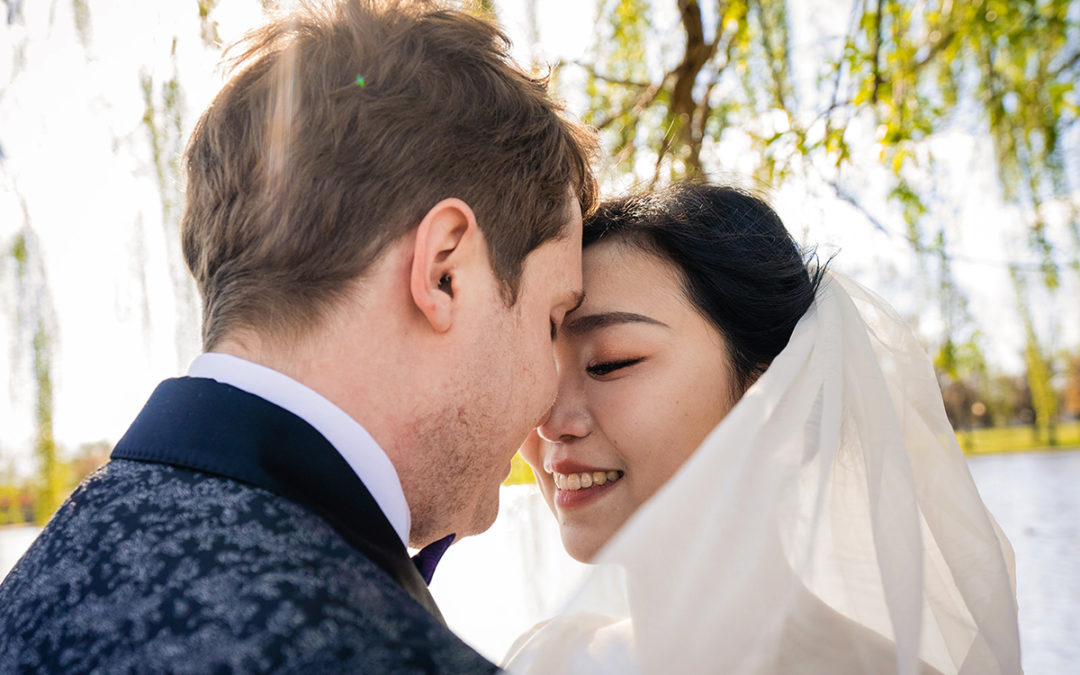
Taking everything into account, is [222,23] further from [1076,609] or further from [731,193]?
[1076,609]

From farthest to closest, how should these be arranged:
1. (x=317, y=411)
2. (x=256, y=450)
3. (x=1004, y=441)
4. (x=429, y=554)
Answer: (x=1004, y=441) → (x=429, y=554) → (x=317, y=411) → (x=256, y=450)

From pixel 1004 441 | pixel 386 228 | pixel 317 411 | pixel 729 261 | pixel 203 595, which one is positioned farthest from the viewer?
pixel 1004 441

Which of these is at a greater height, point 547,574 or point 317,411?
point 317,411

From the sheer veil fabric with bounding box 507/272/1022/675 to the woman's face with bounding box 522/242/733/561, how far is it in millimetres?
280

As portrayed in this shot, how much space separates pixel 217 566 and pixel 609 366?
1.18 metres

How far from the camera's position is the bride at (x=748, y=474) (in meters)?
1.26

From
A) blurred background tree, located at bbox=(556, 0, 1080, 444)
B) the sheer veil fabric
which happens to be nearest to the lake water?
the sheer veil fabric

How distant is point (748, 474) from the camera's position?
1.41 meters

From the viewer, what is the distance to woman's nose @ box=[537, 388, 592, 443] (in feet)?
6.89

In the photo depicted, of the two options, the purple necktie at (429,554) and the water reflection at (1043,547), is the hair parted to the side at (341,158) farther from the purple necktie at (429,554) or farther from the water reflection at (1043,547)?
the water reflection at (1043,547)

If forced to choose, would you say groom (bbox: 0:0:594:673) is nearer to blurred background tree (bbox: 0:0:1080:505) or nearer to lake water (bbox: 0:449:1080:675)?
lake water (bbox: 0:449:1080:675)

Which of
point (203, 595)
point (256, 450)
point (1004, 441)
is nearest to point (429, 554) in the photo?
point (256, 450)

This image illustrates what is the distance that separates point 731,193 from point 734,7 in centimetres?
213

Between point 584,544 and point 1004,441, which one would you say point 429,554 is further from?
point 1004,441
